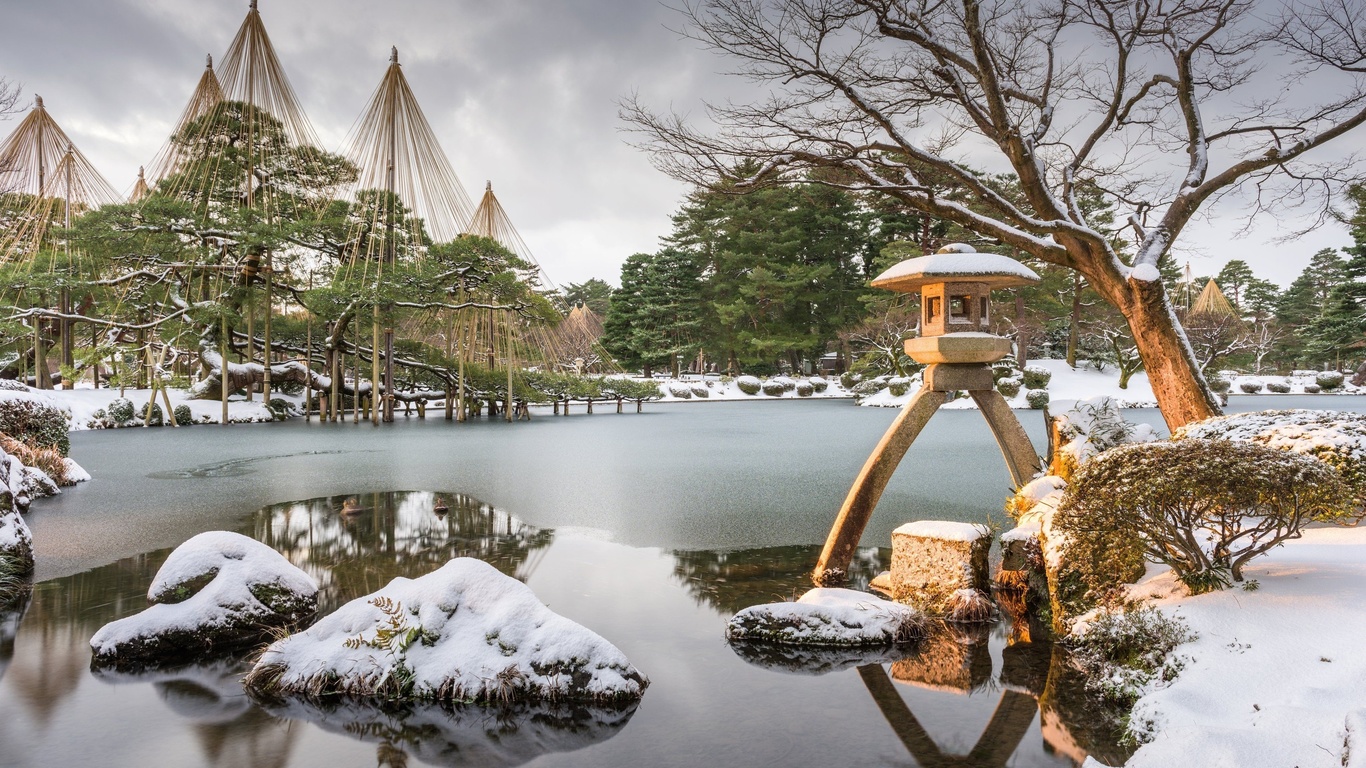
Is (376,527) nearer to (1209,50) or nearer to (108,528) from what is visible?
(108,528)

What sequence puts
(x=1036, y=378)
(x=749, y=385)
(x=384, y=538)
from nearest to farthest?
(x=384, y=538) → (x=1036, y=378) → (x=749, y=385)

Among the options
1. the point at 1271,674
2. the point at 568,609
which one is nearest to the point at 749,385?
the point at 568,609

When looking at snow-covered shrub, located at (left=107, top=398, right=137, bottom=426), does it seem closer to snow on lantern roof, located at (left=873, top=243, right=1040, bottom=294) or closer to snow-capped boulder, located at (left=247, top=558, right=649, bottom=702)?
snow-capped boulder, located at (left=247, top=558, right=649, bottom=702)

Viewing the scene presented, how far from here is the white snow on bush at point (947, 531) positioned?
4414 mm

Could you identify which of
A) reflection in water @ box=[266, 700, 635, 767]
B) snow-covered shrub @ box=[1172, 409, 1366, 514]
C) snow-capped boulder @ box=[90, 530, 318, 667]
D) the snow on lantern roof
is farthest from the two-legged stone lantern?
snow-capped boulder @ box=[90, 530, 318, 667]

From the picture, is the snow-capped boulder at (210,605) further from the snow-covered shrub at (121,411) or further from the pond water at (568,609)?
the snow-covered shrub at (121,411)

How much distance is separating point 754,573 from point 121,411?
1856cm

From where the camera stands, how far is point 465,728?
3.02 m

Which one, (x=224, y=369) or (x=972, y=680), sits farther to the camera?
(x=224, y=369)

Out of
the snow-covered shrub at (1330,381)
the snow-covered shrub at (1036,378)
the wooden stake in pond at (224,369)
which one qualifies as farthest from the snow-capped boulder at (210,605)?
the snow-covered shrub at (1330,381)

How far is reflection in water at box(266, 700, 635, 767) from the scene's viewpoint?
2.83m

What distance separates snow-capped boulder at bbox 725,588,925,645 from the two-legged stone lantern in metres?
0.79

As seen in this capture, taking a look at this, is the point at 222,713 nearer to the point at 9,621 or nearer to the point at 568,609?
the point at 568,609

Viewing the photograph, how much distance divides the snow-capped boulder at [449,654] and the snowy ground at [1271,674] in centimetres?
226
